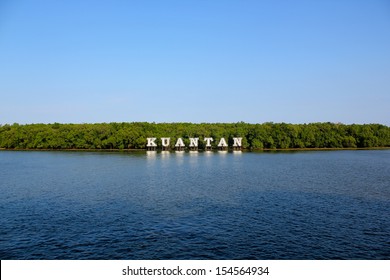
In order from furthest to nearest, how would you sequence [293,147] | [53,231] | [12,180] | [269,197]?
[293,147] → [12,180] → [269,197] → [53,231]

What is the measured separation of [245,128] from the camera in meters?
140

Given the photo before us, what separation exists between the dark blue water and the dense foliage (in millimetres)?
78557

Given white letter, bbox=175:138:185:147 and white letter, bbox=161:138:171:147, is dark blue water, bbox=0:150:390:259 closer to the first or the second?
white letter, bbox=175:138:185:147

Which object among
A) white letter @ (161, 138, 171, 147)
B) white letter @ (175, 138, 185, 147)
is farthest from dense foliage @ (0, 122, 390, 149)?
white letter @ (175, 138, 185, 147)

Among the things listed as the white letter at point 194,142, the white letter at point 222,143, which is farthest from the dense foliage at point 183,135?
the white letter at point 194,142

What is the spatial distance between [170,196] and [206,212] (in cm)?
829

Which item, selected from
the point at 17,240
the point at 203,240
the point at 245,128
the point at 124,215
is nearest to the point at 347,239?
Answer: the point at 203,240


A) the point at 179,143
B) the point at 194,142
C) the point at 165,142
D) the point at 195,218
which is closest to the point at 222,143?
the point at 194,142

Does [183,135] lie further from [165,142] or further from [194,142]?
[194,142]

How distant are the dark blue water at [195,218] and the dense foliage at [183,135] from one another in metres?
78.6

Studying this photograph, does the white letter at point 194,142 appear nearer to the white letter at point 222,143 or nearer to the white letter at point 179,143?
the white letter at point 179,143

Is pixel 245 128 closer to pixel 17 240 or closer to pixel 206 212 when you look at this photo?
pixel 206 212

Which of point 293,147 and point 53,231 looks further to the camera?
point 293,147

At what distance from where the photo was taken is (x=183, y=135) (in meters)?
132
